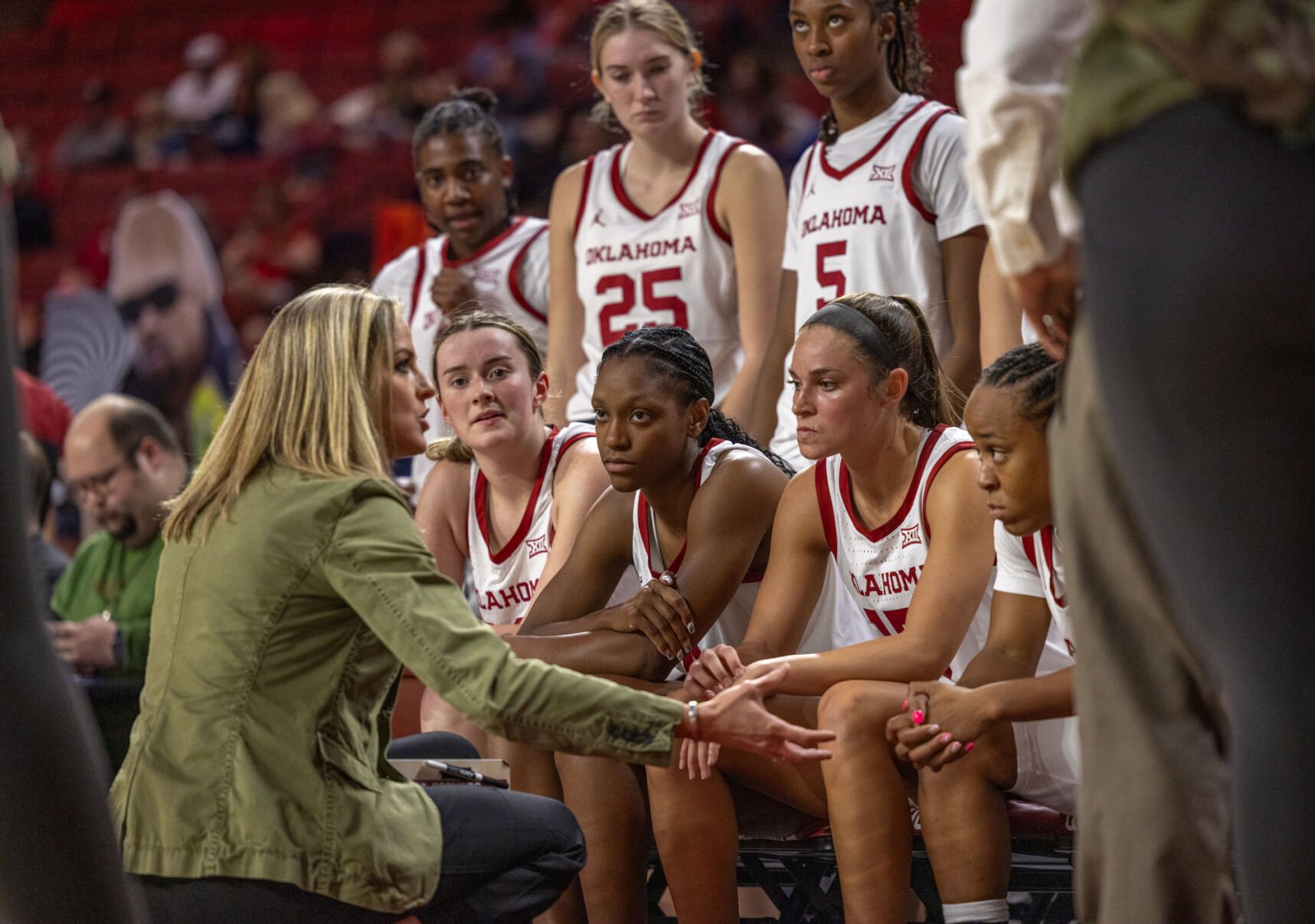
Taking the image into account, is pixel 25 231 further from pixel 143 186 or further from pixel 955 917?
pixel 955 917

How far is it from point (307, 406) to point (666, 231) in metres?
1.94

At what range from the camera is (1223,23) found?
1178 millimetres

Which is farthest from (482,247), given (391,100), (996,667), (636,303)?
(391,100)

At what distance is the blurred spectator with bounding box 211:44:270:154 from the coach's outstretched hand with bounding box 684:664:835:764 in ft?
28.5

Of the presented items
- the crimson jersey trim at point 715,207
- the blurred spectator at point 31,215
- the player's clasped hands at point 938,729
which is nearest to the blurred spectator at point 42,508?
the crimson jersey trim at point 715,207

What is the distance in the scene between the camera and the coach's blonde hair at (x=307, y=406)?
2201 mm

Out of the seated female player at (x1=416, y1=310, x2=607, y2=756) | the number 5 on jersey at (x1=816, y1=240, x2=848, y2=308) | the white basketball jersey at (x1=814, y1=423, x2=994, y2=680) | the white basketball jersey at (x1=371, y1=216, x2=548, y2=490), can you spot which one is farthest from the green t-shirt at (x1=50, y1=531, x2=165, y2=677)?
the white basketball jersey at (x1=814, y1=423, x2=994, y2=680)

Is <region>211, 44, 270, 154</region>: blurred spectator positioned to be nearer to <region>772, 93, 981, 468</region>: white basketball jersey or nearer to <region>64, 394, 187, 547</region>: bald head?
<region>64, 394, 187, 547</region>: bald head

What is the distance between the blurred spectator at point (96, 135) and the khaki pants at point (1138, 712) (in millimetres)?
9926

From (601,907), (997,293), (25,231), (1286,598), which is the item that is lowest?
(601,907)

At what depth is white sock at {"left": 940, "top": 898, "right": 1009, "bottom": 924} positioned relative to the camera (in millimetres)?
2389

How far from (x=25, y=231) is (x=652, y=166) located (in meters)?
7.54

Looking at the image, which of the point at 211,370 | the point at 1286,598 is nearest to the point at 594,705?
the point at 1286,598

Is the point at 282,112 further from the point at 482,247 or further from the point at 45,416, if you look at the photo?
the point at 482,247
